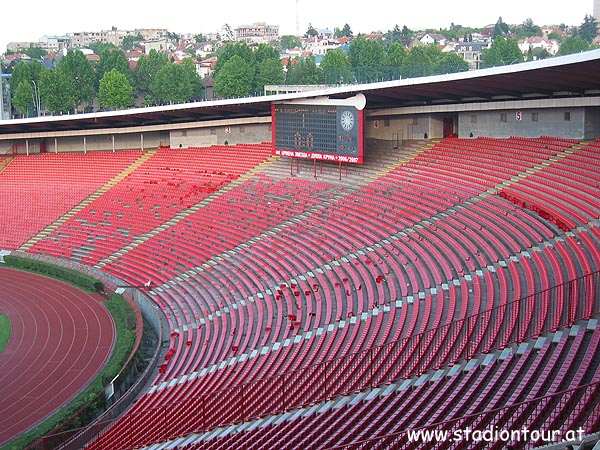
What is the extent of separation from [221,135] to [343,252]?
51.5 ft

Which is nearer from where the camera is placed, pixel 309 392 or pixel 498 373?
pixel 498 373

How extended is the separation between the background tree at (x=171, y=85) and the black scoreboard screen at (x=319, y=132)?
3630cm

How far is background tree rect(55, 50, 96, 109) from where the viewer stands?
209ft

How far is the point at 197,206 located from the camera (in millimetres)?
31922

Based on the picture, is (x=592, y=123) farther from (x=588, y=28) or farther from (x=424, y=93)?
(x=588, y=28)

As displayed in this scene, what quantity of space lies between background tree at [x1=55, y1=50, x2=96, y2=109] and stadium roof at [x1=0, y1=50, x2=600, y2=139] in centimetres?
2359

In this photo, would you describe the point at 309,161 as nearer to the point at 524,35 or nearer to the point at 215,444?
the point at 215,444

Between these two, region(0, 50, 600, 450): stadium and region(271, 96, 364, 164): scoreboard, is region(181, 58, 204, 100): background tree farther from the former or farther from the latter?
region(271, 96, 364, 164): scoreboard

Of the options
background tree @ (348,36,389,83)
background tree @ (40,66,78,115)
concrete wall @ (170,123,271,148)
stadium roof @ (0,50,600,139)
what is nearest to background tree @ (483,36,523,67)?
background tree @ (348,36,389,83)

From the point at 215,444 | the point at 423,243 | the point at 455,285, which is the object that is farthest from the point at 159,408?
the point at 423,243

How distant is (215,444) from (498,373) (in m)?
4.73

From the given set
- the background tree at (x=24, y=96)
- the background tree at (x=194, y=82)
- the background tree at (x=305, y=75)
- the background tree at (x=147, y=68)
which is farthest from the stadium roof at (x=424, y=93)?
the background tree at (x=147, y=68)

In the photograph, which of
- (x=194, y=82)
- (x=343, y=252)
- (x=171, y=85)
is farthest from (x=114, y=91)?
(x=343, y=252)

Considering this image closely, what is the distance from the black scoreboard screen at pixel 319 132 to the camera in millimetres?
29406
